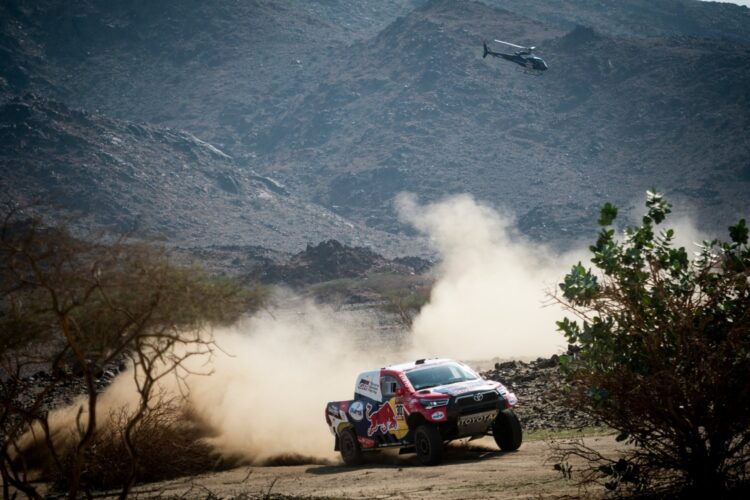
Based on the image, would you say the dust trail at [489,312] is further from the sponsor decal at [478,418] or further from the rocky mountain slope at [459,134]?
the rocky mountain slope at [459,134]

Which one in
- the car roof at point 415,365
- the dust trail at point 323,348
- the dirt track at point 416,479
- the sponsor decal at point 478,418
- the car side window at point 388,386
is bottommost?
the dirt track at point 416,479

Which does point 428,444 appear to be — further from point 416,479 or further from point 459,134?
point 459,134

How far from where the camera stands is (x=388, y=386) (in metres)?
17.4

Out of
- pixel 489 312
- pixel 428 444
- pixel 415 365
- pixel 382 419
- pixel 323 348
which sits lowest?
pixel 428 444

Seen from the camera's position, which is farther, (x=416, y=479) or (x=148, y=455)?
(x=148, y=455)

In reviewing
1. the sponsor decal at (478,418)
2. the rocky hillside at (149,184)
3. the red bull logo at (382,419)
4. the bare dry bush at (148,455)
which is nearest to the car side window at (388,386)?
the red bull logo at (382,419)

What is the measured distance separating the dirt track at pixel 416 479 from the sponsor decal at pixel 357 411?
981mm

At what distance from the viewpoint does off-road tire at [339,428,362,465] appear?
59.2ft

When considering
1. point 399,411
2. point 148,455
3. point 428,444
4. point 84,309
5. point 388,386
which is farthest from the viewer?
point 148,455

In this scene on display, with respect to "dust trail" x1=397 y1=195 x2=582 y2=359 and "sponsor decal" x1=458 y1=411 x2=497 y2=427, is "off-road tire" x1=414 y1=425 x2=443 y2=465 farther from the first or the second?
"dust trail" x1=397 y1=195 x2=582 y2=359

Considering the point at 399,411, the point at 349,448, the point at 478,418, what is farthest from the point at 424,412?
the point at 349,448

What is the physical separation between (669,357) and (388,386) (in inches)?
308

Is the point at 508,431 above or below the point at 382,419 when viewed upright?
below

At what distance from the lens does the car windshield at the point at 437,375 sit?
17078 mm
